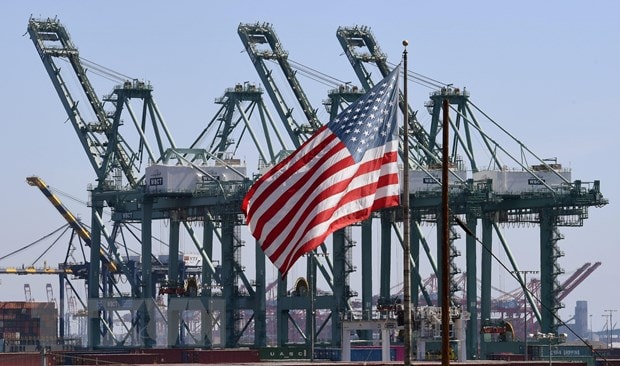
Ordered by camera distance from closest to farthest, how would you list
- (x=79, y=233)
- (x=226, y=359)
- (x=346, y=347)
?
(x=346, y=347)
(x=226, y=359)
(x=79, y=233)

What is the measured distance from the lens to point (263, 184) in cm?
3978

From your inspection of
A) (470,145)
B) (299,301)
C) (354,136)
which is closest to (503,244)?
(470,145)

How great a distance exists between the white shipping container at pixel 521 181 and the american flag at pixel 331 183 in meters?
89.8

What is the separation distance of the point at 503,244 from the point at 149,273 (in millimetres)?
30721

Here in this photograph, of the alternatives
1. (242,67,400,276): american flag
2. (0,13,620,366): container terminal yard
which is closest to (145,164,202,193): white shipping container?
(0,13,620,366): container terminal yard

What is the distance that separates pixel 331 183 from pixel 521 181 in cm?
9237

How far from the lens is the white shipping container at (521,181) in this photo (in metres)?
129

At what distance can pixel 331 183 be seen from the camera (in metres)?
39.1

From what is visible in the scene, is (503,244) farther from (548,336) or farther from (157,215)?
(157,215)

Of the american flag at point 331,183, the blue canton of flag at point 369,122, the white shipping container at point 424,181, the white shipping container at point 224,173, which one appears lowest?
the american flag at point 331,183

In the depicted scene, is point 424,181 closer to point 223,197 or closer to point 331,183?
point 223,197

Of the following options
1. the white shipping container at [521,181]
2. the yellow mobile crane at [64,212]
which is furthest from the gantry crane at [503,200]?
the yellow mobile crane at [64,212]

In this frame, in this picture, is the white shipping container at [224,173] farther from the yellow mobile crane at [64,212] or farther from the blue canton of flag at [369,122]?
the blue canton of flag at [369,122]

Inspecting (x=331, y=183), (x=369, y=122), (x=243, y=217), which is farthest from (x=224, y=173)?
(x=331, y=183)
